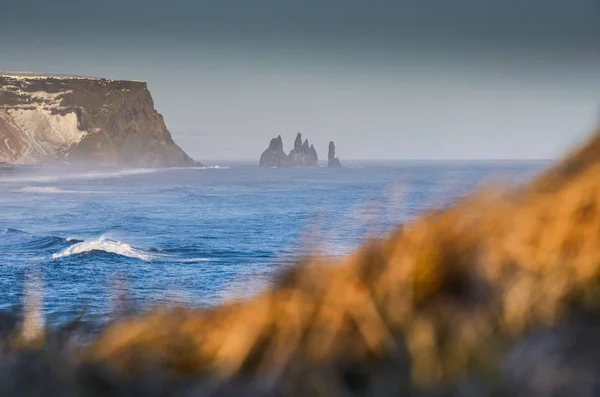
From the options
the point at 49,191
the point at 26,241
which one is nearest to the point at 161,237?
the point at 26,241

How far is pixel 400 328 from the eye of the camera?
1532 mm

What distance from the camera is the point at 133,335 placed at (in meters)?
1.58

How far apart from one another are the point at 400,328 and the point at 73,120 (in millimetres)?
169298

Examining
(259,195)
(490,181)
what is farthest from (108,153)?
(490,181)

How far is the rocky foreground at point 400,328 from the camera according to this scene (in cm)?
130

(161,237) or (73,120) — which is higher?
(73,120)

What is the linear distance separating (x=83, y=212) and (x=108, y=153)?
117 metres

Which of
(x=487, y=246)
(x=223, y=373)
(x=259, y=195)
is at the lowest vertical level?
(x=259, y=195)

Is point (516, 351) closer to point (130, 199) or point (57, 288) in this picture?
point (57, 288)

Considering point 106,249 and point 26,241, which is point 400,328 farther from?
point 26,241

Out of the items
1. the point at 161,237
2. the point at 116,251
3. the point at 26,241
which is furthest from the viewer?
the point at 161,237

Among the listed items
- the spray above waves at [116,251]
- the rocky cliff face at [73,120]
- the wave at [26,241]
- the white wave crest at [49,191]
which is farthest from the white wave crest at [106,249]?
the rocky cliff face at [73,120]

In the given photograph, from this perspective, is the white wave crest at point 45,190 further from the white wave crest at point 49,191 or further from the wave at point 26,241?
the wave at point 26,241

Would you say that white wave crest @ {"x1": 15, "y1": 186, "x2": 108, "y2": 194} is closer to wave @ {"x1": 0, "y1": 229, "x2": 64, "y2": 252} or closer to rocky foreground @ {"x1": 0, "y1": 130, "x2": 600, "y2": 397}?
wave @ {"x1": 0, "y1": 229, "x2": 64, "y2": 252}
